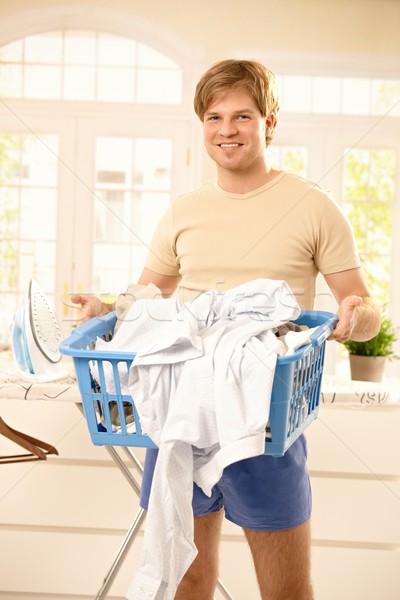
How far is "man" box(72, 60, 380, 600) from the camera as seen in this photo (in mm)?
1330

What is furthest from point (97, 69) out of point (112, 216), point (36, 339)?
point (36, 339)

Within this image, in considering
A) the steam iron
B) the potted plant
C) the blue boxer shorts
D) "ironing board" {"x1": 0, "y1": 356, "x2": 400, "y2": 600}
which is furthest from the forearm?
the potted plant

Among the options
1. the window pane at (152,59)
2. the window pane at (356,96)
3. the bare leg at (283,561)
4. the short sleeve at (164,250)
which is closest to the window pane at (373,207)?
the window pane at (356,96)

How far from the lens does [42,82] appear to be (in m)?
4.96

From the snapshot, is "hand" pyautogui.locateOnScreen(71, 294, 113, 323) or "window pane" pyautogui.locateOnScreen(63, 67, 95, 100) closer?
"hand" pyautogui.locateOnScreen(71, 294, 113, 323)

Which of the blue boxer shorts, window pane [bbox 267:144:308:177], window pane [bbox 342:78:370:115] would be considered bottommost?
the blue boxer shorts

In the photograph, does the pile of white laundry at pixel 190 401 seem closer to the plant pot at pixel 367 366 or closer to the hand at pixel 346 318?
the hand at pixel 346 318

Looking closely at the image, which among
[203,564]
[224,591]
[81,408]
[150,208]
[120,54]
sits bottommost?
[224,591]

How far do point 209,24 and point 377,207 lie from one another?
1.64 m

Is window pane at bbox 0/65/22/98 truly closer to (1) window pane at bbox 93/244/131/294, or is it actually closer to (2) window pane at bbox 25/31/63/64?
(2) window pane at bbox 25/31/63/64

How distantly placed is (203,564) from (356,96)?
13.4ft

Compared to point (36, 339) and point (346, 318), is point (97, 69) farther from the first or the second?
point (346, 318)

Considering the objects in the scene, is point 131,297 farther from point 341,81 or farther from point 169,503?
point 341,81

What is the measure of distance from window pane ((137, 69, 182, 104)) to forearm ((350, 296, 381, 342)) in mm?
3842
